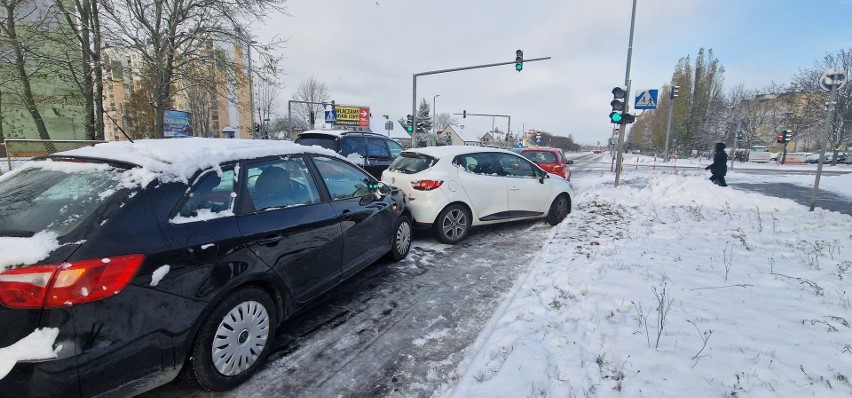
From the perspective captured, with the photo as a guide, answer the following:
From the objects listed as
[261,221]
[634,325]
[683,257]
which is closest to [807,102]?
[683,257]

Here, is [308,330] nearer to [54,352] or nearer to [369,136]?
[54,352]

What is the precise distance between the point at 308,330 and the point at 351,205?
126 centimetres

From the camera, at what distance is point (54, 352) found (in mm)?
1755

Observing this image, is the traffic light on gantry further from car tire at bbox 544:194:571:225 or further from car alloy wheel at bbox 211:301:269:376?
car alloy wheel at bbox 211:301:269:376

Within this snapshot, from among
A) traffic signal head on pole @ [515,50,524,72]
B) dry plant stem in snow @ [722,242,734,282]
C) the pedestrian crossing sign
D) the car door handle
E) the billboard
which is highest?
traffic signal head on pole @ [515,50,524,72]

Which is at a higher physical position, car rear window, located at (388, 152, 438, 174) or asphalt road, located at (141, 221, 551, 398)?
car rear window, located at (388, 152, 438, 174)

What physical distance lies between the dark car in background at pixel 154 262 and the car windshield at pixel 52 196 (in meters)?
0.01

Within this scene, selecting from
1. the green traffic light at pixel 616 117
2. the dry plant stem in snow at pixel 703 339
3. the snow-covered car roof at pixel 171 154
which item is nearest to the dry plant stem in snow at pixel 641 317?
the dry plant stem in snow at pixel 703 339

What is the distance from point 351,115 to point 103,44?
36263 mm

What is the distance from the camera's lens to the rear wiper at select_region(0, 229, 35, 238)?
1932 millimetres

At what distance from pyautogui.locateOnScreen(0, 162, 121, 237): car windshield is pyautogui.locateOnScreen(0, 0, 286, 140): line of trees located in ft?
39.2

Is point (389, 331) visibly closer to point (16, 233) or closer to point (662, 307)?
point (662, 307)

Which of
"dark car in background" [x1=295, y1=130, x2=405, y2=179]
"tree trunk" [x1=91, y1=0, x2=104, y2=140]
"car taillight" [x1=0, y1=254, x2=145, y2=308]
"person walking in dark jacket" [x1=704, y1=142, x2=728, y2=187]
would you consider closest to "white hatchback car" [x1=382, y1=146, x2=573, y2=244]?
"dark car in background" [x1=295, y1=130, x2=405, y2=179]

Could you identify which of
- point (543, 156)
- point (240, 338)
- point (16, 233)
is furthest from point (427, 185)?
point (543, 156)
